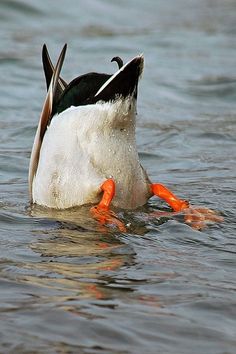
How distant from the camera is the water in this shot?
156 inches

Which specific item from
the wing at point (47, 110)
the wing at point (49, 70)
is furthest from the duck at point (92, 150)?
the wing at point (49, 70)

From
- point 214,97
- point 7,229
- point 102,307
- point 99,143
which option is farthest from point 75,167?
point 214,97

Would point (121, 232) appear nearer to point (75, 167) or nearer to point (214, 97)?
point (75, 167)

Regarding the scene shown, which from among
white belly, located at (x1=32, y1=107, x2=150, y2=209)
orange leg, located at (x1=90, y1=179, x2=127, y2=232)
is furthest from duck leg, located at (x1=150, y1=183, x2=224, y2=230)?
orange leg, located at (x1=90, y1=179, x2=127, y2=232)

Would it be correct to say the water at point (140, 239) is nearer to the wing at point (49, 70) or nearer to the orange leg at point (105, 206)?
the orange leg at point (105, 206)

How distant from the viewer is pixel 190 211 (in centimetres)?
603

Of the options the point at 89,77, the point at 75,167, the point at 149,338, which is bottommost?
the point at 149,338

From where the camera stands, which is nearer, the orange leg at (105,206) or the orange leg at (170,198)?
the orange leg at (105,206)

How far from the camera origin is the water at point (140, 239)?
3.97m

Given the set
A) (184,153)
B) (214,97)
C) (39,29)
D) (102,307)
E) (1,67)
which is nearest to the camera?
(102,307)

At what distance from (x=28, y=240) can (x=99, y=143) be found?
0.83 metres

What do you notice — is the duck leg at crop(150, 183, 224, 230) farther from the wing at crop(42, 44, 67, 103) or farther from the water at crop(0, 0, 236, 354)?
the wing at crop(42, 44, 67, 103)

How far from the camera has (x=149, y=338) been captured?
3.90m

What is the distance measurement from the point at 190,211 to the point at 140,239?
2.18 ft
